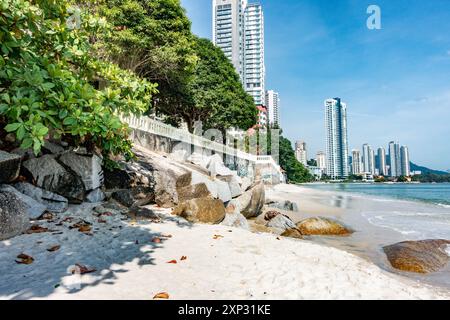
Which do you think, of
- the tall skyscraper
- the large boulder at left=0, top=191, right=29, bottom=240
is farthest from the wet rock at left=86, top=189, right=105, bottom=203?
the tall skyscraper

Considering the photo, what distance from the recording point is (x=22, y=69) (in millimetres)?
4172

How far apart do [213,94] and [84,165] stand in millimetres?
22405

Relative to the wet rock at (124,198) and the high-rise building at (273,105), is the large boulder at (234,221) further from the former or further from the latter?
the high-rise building at (273,105)

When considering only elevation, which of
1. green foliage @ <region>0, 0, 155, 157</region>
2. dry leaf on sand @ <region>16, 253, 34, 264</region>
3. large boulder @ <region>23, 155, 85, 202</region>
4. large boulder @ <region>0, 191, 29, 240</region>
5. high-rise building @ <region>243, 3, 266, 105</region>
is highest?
high-rise building @ <region>243, 3, 266, 105</region>

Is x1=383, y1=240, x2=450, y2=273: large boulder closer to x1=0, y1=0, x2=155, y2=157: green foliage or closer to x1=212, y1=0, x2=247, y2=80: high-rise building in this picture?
x1=0, y1=0, x2=155, y2=157: green foliage

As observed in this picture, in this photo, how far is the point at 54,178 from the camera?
23.6 feet

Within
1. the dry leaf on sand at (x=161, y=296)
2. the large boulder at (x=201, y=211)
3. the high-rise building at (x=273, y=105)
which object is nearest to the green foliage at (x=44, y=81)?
the dry leaf on sand at (x=161, y=296)

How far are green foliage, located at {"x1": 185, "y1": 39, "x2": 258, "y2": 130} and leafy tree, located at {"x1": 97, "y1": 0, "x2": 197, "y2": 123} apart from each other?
7723mm

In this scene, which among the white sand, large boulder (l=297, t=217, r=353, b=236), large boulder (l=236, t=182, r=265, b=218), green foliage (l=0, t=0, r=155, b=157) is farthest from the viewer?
large boulder (l=236, t=182, r=265, b=218)

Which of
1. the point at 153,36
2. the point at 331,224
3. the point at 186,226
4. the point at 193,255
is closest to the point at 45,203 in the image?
the point at 186,226

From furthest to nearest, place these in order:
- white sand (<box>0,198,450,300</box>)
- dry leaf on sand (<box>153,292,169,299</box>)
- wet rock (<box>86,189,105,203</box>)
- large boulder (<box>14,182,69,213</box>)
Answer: wet rock (<box>86,189,105,203</box>), large boulder (<box>14,182,69,213</box>), white sand (<box>0,198,450,300</box>), dry leaf on sand (<box>153,292,169,299</box>)

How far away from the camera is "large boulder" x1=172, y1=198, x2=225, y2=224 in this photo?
28.2 feet

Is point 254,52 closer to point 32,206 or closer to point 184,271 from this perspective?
point 32,206
